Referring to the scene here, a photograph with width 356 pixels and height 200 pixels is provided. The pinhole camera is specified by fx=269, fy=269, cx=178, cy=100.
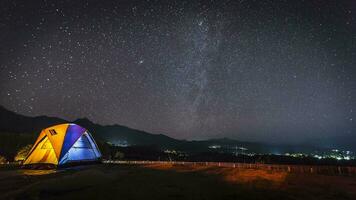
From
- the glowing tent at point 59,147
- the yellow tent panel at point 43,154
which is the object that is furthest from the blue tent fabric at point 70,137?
the yellow tent panel at point 43,154

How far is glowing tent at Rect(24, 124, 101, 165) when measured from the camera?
2336cm

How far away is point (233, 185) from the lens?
1370 centimetres

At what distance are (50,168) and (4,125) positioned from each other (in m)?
124

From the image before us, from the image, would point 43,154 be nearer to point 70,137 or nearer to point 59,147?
point 59,147

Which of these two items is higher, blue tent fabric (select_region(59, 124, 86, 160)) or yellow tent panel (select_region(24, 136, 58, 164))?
blue tent fabric (select_region(59, 124, 86, 160))

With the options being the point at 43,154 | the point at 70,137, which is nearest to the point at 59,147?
the point at 70,137

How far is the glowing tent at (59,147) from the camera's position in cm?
2336

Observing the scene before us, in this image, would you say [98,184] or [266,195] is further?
[98,184]

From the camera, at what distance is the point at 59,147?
77.0ft

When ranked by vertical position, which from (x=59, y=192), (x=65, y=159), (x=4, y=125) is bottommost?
(x=59, y=192)

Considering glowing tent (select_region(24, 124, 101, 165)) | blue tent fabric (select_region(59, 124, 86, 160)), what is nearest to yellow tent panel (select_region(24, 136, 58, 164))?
glowing tent (select_region(24, 124, 101, 165))

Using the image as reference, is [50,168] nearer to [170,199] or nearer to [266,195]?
[170,199]

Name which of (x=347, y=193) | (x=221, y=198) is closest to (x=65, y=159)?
(x=221, y=198)

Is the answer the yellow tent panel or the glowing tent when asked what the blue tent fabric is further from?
the yellow tent panel
